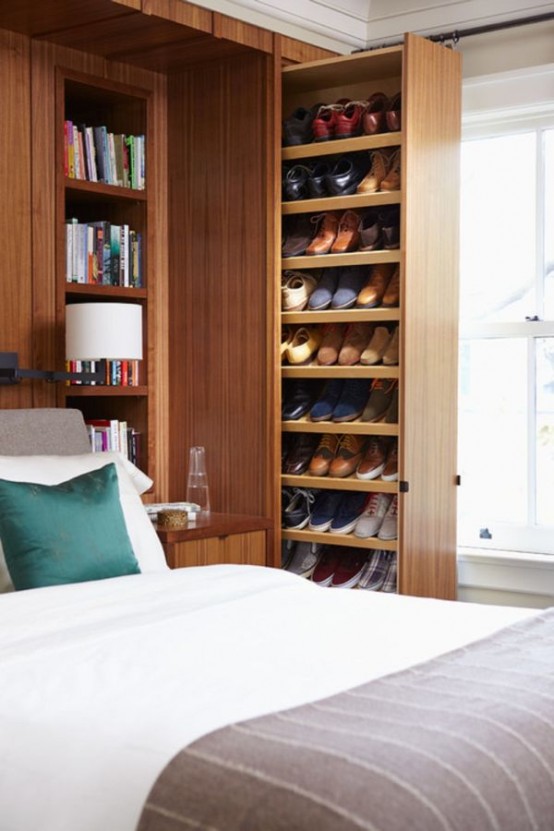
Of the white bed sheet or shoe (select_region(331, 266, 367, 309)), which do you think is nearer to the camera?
the white bed sheet

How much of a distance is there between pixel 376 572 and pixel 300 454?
503 mm

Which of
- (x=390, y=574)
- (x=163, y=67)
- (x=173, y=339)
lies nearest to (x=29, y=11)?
(x=163, y=67)

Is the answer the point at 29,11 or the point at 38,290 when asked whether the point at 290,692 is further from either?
the point at 29,11

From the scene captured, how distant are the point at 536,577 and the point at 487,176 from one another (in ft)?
4.80

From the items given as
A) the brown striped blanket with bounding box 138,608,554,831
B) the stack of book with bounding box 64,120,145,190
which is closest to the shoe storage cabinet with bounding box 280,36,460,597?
the stack of book with bounding box 64,120,145,190

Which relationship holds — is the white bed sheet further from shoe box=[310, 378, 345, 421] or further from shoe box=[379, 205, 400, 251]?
shoe box=[379, 205, 400, 251]

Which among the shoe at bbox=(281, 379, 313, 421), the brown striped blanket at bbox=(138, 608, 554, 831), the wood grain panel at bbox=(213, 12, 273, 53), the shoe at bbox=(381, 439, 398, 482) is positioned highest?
the wood grain panel at bbox=(213, 12, 273, 53)

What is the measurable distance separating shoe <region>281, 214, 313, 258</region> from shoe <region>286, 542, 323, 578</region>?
1.04 m

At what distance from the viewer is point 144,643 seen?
7.37 feet

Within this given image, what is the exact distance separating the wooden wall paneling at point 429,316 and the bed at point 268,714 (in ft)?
4.02

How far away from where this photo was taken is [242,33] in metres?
3.87

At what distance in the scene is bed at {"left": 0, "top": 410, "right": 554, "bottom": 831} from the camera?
1.53m

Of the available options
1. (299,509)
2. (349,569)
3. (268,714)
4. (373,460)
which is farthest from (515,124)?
(268,714)

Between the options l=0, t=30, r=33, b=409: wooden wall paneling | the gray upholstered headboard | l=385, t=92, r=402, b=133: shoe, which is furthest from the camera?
l=385, t=92, r=402, b=133: shoe
